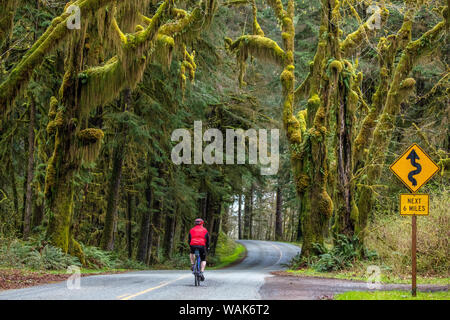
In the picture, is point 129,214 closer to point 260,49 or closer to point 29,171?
point 29,171

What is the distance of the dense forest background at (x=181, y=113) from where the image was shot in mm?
17453

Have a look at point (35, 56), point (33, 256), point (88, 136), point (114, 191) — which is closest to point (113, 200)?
point (114, 191)

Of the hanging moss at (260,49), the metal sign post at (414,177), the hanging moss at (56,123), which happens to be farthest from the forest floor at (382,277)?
the hanging moss at (56,123)

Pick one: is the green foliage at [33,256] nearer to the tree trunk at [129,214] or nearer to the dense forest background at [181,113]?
the dense forest background at [181,113]

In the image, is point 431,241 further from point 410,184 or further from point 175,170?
point 175,170

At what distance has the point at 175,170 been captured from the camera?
94.1ft

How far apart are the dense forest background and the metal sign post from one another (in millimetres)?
6104

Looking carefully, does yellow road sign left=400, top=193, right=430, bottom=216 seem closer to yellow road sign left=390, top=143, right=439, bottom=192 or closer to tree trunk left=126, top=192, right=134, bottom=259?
yellow road sign left=390, top=143, right=439, bottom=192

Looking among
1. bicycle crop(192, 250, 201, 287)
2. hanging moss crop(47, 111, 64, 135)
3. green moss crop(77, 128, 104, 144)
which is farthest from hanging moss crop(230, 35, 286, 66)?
bicycle crop(192, 250, 201, 287)

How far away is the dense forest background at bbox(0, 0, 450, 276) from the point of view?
1745 centimetres

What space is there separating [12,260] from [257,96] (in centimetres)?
2004
